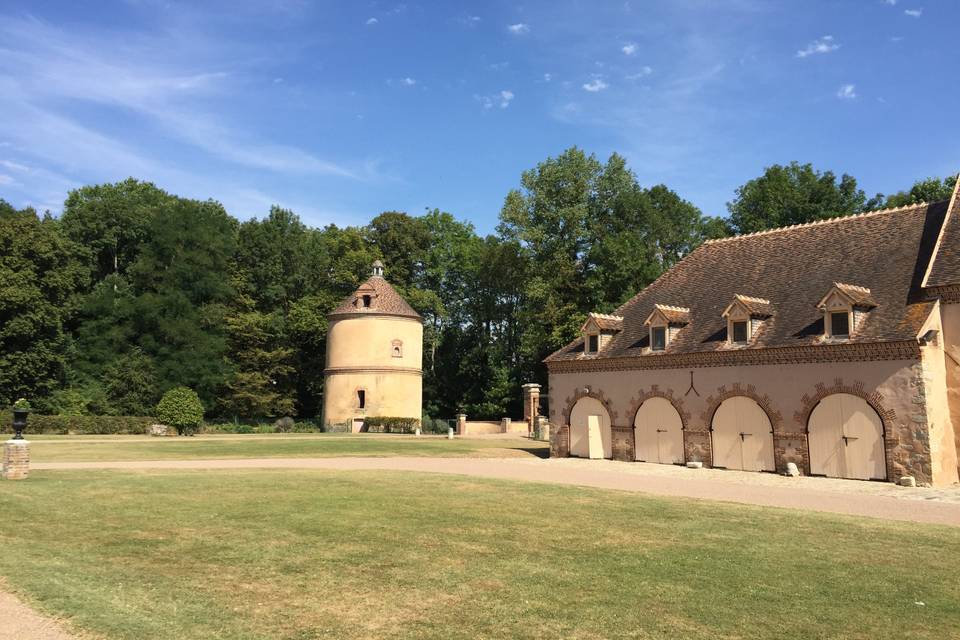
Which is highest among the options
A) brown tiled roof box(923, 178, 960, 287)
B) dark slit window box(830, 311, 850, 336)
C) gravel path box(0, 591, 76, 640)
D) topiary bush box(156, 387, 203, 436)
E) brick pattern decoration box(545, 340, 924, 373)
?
brown tiled roof box(923, 178, 960, 287)

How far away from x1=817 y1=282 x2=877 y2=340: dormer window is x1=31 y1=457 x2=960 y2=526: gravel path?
4380 mm

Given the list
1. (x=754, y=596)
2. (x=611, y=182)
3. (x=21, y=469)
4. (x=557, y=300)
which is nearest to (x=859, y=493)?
(x=754, y=596)

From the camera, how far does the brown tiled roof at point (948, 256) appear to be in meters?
20.3

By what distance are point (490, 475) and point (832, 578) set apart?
12.9 m

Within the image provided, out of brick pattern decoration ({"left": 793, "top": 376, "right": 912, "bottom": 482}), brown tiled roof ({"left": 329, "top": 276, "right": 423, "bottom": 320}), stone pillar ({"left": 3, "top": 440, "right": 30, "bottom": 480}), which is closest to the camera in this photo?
stone pillar ({"left": 3, "top": 440, "right": 30, "bottom": 480})

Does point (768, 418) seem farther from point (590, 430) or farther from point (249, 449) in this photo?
point (249, 449)

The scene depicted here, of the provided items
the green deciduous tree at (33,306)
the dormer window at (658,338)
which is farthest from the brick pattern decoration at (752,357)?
the green deciduous tree at (33,306)

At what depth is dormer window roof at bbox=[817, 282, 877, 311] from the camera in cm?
2109

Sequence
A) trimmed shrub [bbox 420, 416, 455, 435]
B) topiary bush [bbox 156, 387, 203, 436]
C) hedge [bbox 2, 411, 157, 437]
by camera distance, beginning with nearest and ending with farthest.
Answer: topiary bush [bbox 156, 387, 203, 436], hedge [bbox 2, 411, 157, 437], trimmed shrub [bbox 420, 416, 455, 435]

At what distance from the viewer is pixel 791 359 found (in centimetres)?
2225

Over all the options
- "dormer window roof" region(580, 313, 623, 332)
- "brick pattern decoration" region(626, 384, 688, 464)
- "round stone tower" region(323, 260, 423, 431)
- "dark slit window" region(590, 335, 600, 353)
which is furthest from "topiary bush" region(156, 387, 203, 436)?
"brick pattern decoration" region(626, 384, 688, 464)

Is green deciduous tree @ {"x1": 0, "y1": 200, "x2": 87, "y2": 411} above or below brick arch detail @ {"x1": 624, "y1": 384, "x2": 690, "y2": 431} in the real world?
above

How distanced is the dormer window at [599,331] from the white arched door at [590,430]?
7.04 ft

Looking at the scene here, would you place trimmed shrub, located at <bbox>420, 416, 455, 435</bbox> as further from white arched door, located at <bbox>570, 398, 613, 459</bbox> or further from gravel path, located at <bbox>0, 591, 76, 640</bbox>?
gravel path, located at <bbox>0, 591, 76, 640</bbox>
